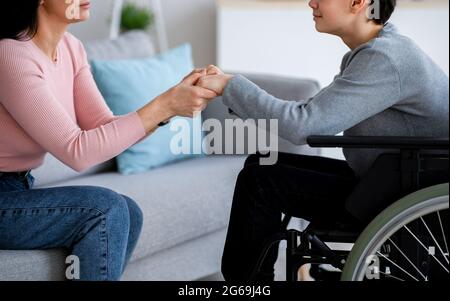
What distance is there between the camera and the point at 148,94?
235 centimetres

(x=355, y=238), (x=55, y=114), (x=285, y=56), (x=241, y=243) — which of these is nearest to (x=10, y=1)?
(x=55, y=114)

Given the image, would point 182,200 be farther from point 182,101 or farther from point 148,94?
point 182,101

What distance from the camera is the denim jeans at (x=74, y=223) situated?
5.59 feet

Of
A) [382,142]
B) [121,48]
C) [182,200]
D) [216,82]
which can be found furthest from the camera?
[121,48]

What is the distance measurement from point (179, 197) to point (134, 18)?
5.34 feet

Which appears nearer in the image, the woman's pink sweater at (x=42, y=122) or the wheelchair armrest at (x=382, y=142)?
the wheelchair armrest at (x=382, y=142)

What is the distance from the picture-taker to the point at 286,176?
170 centimetres

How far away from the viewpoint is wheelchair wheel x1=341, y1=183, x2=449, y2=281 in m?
1.43

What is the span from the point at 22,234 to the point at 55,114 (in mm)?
265

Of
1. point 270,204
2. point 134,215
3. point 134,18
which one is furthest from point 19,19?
point 134,18

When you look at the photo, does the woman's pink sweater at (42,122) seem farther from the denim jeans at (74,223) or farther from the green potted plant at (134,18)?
the green potted plant at (134,18)

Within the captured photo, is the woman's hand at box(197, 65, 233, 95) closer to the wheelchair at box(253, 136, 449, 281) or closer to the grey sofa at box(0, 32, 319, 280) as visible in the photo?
the wheelchair at box(253, 136, 449, 281)

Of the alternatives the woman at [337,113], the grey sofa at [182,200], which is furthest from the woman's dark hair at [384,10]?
the grey sofa at [182,200]

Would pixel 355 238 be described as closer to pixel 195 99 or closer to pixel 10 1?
pixel 195 99
